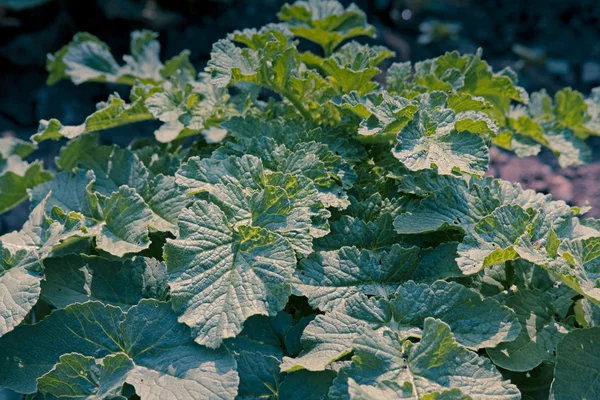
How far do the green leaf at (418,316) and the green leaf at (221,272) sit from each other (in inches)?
4.7

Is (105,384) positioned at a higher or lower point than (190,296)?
lower

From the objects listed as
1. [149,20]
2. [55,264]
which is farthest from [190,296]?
[149,20]

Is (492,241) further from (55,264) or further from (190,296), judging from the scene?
(55,264)

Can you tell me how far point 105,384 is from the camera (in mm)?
1271

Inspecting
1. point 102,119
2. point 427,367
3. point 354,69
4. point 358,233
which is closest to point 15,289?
point 102,119

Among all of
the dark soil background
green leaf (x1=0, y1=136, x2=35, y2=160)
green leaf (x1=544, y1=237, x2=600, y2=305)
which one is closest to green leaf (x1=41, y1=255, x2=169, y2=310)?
green leaf (x1=0, y1=136, x2=35, y2=160)

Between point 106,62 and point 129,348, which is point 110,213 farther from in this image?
point 106,62

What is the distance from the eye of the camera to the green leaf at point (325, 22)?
1960mm

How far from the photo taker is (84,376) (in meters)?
1.29

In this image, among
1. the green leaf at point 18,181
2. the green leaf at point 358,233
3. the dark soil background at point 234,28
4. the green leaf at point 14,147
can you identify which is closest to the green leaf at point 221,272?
the green leaf at point 358,233

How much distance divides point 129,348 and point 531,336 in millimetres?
852

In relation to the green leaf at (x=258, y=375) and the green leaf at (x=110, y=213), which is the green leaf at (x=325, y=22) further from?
the green leaf at (x=258, y=375)

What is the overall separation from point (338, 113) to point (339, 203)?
0.37 meters

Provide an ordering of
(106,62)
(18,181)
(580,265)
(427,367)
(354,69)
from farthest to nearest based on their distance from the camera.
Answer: (106,62), (18,181), (354,69), (580,265), (427,367)
